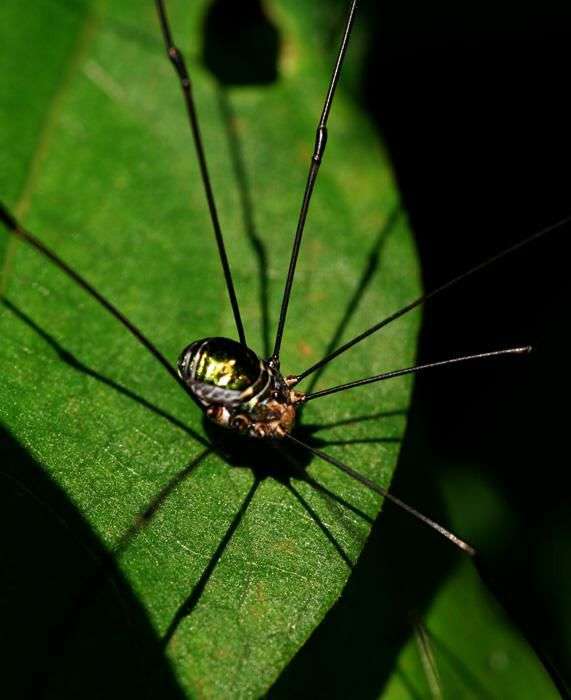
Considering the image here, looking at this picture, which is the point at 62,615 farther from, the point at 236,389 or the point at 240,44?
the point at 240,44

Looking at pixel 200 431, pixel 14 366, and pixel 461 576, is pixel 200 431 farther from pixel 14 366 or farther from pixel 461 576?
pixel 461 576

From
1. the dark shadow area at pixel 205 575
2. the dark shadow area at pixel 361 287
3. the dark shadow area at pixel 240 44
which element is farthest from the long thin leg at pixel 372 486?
the dark shadow area at pixel 240 44

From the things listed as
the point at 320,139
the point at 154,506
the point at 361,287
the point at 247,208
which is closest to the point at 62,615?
the point at 154,506

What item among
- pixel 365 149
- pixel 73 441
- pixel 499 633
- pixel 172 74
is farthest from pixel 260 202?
pixel 499 633

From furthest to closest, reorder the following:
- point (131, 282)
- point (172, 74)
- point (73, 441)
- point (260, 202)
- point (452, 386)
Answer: point (452, 386) < point (172, 74) < point (260, 202) < point (131, 282) < point (73, 441)

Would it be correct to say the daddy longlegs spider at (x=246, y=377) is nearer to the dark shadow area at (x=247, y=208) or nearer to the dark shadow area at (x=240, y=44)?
the dark shadow area at (x=247, y=208)

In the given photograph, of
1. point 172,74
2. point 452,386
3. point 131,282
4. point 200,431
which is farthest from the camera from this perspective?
point 452,386

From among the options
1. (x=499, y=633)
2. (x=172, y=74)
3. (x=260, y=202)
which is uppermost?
(x=172, y=74)
